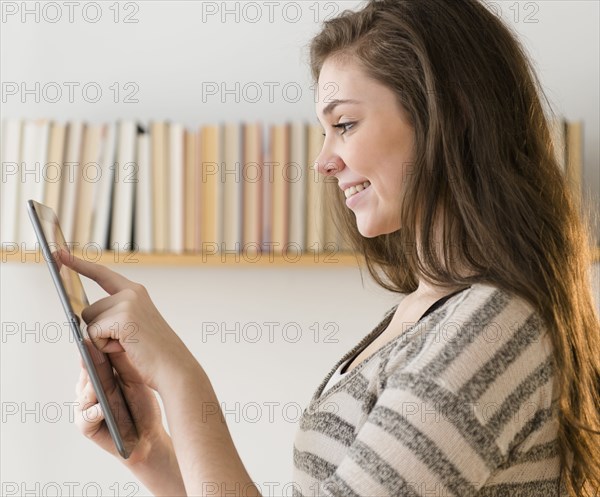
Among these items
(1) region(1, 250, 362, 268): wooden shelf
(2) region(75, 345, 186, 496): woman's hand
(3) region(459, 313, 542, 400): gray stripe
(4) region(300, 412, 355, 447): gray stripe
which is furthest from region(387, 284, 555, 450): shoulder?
(1) region(1, 250, 362, 268): wooden shelf

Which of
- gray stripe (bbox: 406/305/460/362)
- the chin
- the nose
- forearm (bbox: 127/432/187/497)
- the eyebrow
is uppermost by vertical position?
the eyebrow

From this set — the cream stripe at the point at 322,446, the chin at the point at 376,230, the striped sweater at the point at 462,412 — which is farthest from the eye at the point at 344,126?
the cream stripe at the point at 322,446

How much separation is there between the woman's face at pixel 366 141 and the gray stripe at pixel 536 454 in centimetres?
35

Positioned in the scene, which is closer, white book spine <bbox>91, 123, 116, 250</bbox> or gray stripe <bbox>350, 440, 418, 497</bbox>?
gray stripe <bbox>350, 440, 418, 497</bbox>

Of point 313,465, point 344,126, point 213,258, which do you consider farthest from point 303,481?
point 213,258

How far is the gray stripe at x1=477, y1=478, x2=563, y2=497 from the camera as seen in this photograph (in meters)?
0.87

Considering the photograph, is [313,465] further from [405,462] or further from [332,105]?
[332,105]

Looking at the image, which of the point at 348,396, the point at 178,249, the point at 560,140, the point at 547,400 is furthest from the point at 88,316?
the point at 560,140

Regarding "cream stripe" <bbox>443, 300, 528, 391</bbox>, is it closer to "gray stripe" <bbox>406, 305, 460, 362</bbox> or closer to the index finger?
"gray stripe" <bbox>406, 305, 460, 362</bbox>

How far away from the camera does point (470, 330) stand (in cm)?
85

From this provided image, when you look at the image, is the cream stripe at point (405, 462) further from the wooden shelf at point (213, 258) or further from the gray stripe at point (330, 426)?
the wooden shelf at point (213, 258)

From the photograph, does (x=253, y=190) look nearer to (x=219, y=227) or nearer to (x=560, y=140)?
(x=219, y=227)

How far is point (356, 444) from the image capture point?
842 mm

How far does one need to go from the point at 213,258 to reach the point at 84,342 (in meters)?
0.92
